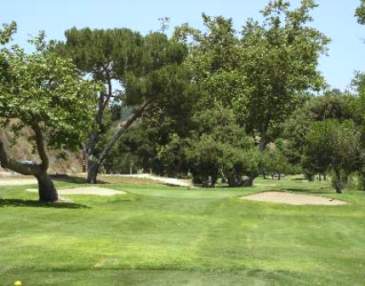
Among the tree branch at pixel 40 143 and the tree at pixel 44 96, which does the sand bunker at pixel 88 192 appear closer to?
the tree branch at pixel 40 143

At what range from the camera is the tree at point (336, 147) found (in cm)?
3969

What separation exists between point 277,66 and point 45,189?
33.8m

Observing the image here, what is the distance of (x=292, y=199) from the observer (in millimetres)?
30438

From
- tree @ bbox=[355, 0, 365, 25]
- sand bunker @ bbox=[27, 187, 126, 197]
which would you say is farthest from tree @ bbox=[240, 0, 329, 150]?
sand bunker @ bbox=[27, 187, 126, 197]

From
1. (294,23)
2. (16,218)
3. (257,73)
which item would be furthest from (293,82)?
(16,218)

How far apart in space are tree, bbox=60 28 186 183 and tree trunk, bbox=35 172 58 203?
67.5 feet

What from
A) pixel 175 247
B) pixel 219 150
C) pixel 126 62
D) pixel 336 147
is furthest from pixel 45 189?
pixel 219 150

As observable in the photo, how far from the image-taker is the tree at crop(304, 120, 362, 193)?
130 ft

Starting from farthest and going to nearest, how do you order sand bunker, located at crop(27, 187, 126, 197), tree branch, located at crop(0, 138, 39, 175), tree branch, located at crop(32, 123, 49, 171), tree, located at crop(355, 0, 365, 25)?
tree, located at crop(355, 0, 365, 25), sand bunker, located at crop(27, 187, 126, 197), tree branch, located at crop(0, 138, 39, 175), tree branch, located at crop(32, 123, 49, 171)

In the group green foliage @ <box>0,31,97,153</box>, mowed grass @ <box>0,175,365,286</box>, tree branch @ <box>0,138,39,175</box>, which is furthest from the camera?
tree branch @ <box>0,138,39,175</box>

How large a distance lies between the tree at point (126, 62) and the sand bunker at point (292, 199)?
1689 centimetres

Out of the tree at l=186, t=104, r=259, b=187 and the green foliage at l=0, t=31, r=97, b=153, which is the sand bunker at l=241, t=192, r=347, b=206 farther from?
the tree at l=186, t=104, r=259, b=187

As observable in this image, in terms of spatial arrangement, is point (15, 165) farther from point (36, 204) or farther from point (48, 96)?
point (48, 96)

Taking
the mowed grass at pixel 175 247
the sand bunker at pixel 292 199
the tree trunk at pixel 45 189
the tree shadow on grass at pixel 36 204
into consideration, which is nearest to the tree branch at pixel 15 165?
the tree trunk at pixel 45 189
